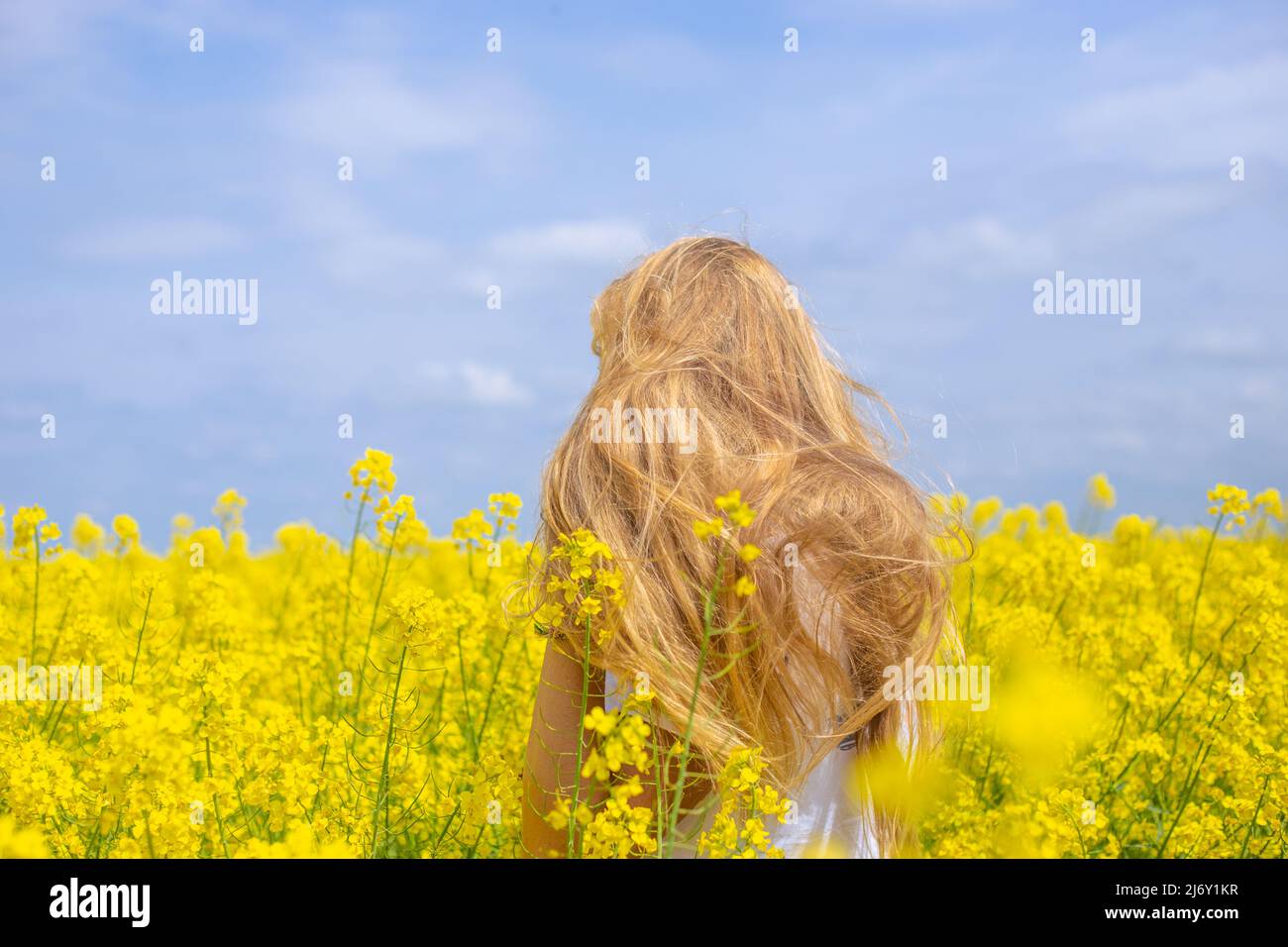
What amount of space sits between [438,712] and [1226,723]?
8.09ft

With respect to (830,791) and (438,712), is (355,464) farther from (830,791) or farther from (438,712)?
(830,791)

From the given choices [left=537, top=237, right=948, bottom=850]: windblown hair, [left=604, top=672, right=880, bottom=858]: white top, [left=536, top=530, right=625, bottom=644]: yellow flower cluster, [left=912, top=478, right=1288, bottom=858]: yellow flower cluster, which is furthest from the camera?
[left=912, top=478, right=1288, bottom=858]: yellow flower cluster

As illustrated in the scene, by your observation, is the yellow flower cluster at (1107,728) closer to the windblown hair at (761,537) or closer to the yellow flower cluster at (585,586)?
the windblown hair at (761,537)

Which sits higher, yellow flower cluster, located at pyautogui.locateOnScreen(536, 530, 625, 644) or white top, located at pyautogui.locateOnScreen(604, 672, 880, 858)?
yellow flower cluster, located at pyautogui.locateOnScreen(536, 530, 625, 644)

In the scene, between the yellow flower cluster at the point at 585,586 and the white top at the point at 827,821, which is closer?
the yellow flower cluster at the point at 585,586

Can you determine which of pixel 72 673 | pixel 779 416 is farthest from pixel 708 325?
pixel 72 673

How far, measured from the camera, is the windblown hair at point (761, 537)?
206cm

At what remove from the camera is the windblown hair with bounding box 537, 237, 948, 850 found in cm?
206

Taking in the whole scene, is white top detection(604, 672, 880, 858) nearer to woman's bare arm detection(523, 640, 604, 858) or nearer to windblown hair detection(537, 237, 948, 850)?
windblown hair detection(537, 237, 948, 850)

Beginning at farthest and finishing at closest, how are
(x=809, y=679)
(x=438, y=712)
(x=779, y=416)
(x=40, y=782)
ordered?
(x=438, y=712)
(x=40, y=782)
(x=779, y=416)
(x=809, y=679)

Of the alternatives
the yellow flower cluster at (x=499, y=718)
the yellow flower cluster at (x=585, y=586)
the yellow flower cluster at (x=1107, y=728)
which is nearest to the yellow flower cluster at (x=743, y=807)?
the yellow flower cluster at (x=499, y=718)

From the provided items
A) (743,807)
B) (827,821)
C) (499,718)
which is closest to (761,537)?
(743,807)

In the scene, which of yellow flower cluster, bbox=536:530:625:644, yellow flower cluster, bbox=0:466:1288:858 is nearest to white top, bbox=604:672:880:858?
yellow flower cluster, bbox=0:466:1288:858
